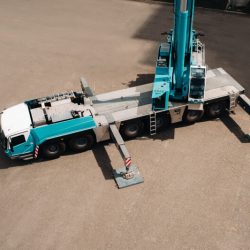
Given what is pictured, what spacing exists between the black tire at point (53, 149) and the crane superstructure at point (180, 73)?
4.65 m

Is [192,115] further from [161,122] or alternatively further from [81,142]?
[81,142]

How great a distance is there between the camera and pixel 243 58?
23000 millimetres

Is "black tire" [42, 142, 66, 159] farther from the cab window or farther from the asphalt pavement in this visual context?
the cab window

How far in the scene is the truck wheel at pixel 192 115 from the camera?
16584 mm

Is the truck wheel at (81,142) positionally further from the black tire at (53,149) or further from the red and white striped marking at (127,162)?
the red and white striped marking at (127,162)

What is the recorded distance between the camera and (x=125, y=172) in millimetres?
14422

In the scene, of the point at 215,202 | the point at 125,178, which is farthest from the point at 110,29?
the point at 215,202

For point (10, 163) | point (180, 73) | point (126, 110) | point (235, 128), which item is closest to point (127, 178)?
point (126, 110)

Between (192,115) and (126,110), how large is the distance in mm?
3377

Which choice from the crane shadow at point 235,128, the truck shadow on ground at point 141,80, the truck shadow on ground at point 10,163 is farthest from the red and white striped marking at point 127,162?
the truck shadow on ground at point 141,80

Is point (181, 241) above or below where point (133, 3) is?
below

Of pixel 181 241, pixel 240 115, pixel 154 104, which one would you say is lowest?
pixel 181 241

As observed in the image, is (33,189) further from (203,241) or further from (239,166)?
(239,166)

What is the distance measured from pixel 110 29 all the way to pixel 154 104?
1412 cm
